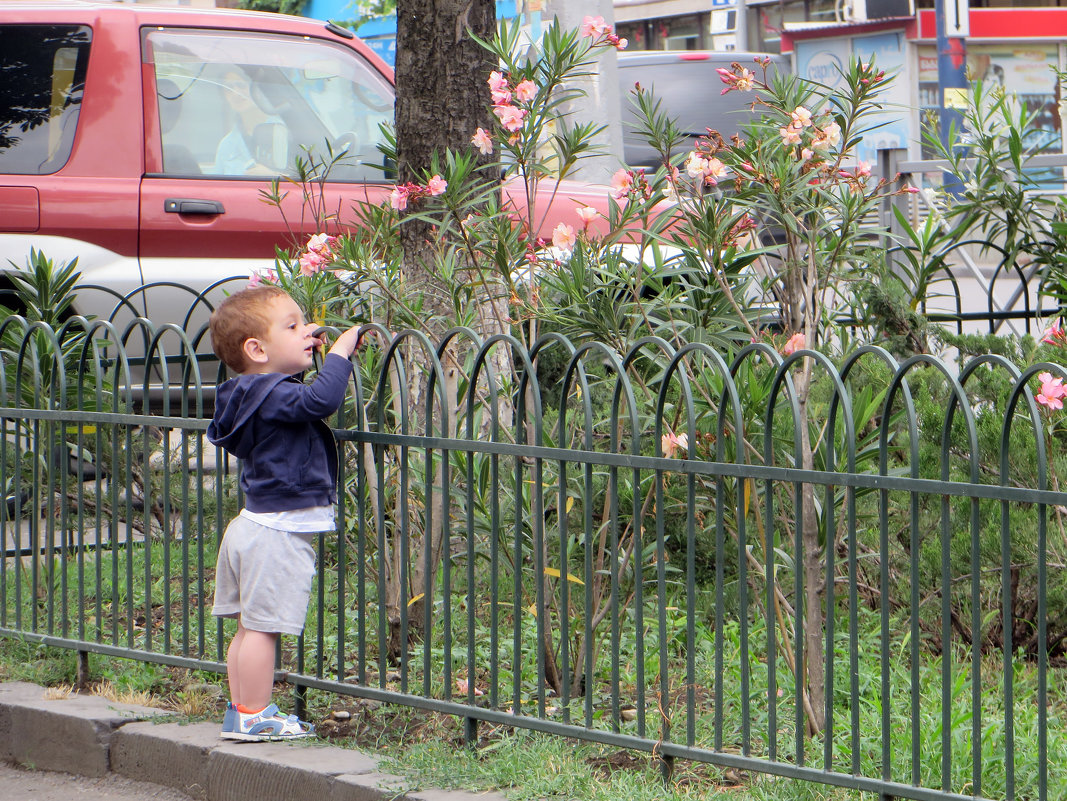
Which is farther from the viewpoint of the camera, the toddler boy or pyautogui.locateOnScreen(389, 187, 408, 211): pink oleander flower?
pyautogui.locateOnScreen(389, 187, 408, 211): pink oleander flower

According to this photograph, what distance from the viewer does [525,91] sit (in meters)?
3.72

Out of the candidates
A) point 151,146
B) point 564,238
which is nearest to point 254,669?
point 564,238

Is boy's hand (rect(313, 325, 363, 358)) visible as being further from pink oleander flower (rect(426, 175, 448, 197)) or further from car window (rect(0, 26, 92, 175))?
car window (rect(0, 26, 92, 175))

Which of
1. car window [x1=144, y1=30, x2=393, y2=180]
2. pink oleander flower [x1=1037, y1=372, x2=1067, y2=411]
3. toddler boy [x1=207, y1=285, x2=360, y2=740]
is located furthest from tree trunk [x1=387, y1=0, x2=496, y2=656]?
pink oleander flower [x1=1037, y1=372, x2=1067, y2=411]

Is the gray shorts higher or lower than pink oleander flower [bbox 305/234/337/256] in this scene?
lower

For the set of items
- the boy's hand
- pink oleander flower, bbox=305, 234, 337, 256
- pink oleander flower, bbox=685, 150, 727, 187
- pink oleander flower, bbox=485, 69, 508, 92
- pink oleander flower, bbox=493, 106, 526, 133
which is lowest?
the boy's hand

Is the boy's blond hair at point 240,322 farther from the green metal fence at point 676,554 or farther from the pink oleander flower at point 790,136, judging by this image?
the pink oleander flower at point 790,136

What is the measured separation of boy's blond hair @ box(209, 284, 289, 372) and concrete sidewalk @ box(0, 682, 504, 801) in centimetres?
100

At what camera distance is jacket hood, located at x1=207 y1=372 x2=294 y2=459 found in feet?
11.5

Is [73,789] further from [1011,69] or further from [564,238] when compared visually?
[1011,69]

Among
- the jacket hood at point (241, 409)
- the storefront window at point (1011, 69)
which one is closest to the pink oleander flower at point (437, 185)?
the jacket hood at point (241, 409)

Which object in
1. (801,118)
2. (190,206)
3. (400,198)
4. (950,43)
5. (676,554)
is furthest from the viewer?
(950,43)

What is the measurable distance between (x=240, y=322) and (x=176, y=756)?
117 cm

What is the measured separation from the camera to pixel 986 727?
3486 millimetres
